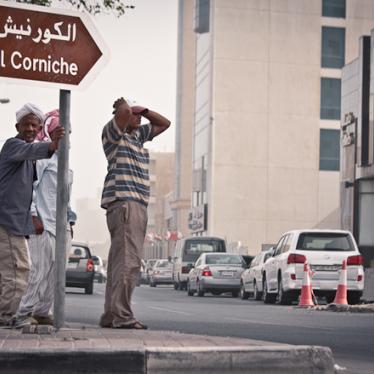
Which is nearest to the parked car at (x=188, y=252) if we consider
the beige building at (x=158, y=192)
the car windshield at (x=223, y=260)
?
the car windshield at (x=223, y=260)

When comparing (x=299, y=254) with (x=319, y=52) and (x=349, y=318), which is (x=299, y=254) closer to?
(x=349, y=318)

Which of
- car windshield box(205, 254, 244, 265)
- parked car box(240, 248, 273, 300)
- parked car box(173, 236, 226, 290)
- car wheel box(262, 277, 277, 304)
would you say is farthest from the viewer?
parked car box(173, 236, 226, 290)

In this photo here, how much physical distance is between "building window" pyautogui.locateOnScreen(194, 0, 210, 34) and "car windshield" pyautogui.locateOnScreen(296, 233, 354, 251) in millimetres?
67248

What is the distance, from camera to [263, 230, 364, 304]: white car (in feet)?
92.9

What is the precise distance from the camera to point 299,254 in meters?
28.3

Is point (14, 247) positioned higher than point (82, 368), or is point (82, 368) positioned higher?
point (14, 247)

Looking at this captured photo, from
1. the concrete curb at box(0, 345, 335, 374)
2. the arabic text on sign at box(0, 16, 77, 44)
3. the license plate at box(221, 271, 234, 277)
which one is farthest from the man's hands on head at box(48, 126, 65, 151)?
the license plate at box(221, 271, 234, 277)

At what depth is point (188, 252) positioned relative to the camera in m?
52.8

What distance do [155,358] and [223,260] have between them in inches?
1328

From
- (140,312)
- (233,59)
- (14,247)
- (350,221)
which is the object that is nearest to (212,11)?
(233,59)

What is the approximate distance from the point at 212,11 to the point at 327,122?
11.5m

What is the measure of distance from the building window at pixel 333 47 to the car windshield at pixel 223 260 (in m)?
54.8

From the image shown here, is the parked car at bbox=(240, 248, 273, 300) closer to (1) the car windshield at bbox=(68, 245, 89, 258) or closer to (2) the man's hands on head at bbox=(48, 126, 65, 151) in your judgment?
(1) the car windshield at bbox=(68, 245, 89, 258)

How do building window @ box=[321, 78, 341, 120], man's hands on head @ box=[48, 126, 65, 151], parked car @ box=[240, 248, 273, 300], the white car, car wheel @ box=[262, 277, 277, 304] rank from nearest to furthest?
man's hands on head @ box=[48, 126, 65, 151]
the white car
car wheel @ box=[262, 277, 277, 304]
parked car @ box=[240, 248, 273, 300]
building window @ box=[321, 78, 341, 120]
